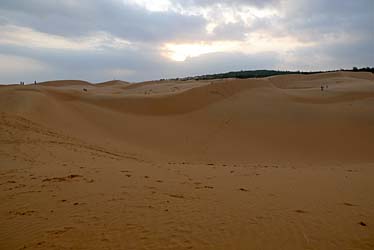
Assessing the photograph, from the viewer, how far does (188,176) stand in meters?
6.36

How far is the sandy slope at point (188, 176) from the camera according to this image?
3.67 m

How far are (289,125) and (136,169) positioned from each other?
796 cm

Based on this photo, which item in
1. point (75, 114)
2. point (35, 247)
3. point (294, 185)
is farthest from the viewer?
point (75, 114)

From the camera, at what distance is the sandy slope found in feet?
12.0

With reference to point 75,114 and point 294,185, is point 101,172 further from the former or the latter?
point 75,114

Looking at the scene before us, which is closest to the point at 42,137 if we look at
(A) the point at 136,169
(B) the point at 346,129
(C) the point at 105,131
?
(C) the point at 105,131

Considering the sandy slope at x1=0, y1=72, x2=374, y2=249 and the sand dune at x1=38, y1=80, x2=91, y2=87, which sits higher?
the sand dune at x1=38, y1=80, x2=91, y2=87

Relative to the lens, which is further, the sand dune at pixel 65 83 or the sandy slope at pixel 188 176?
the sand dune at pixel 65 83

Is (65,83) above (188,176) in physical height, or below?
above

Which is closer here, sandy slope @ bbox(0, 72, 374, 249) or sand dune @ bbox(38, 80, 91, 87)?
sandy slope @ bbox(0, 72, 374, 249)

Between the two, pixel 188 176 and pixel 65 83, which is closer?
pixel 188 176

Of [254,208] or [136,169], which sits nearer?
[254,208]

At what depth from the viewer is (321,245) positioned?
3.42 metres

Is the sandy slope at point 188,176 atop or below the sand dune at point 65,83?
below
